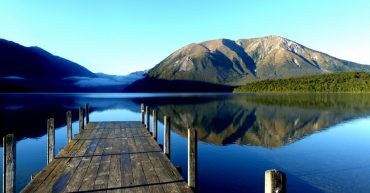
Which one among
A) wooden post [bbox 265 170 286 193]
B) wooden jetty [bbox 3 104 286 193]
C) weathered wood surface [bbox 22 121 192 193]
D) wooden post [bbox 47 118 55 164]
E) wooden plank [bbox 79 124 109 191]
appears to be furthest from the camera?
wooden post [bbox 47 118 55 164]

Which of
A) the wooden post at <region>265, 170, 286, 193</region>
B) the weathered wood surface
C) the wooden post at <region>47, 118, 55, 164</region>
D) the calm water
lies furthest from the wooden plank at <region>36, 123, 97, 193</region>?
the wooden post at <region>265, 170, 286, 193</region>

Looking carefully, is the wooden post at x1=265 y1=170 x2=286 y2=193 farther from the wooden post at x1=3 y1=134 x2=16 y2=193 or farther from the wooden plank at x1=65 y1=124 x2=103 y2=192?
the wooden post at x1=3 y1=134 x2=16 y2=193

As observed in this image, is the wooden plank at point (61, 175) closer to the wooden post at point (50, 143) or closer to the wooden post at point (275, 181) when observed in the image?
the wooden post at point (50, 143)

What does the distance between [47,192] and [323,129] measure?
3878cm

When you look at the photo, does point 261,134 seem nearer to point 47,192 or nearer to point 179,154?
point 179,154

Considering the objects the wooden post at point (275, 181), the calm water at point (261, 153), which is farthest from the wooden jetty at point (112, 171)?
the calm water at point (261, 153)

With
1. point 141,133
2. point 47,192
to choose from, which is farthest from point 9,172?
point 141,133

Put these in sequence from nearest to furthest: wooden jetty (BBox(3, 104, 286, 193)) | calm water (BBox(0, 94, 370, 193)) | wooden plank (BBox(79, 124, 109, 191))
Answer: wooden jetty (BBox(3, 104, 286, 193))
wooden plank (BBox(79, 124, 109, 191))
calm water (BBox(0, 94, 370, 193))

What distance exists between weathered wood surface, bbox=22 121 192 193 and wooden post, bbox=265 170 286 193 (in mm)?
4702

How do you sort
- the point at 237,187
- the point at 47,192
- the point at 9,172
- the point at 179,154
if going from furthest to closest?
the point at 179,154, the point at 237,187, the point at 9,172, the point at 47,192

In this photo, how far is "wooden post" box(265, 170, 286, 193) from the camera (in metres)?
6.46

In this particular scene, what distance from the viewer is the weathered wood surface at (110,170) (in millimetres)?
10773

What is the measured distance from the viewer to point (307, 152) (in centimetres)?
2689

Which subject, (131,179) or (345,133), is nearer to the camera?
(131,179)
